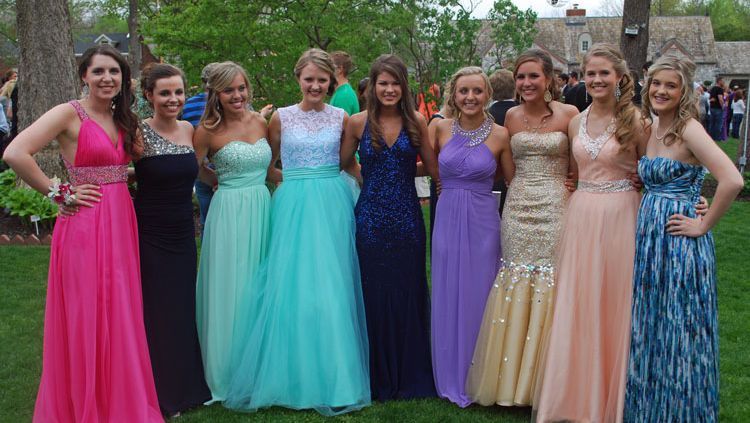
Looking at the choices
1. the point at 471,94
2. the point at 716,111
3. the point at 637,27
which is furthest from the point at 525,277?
the point at 716,111

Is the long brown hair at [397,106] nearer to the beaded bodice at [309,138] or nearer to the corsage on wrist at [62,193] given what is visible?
the beaded bodice at [309,138]

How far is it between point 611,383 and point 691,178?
52.6 inches

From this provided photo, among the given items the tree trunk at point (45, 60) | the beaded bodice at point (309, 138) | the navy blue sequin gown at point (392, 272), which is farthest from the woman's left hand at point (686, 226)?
the tree trunk at point (45, 60)

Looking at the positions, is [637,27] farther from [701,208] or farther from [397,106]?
[701,208]

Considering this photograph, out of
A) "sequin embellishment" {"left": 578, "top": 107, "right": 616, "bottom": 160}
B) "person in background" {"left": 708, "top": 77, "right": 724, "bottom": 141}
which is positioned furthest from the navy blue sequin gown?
"person in background" {"left": 708, "top": 77, "right": 724, "bottom": 141}

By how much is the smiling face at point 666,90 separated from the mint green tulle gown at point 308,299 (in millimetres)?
2191

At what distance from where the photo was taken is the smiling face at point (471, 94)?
504 cm

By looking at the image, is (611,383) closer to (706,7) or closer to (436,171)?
(436,171)

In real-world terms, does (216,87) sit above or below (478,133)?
above

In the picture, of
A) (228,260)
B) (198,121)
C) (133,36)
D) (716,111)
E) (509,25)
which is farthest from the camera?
(133,36)

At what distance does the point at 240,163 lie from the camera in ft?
16.9

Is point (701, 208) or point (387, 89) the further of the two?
point (387, 89)

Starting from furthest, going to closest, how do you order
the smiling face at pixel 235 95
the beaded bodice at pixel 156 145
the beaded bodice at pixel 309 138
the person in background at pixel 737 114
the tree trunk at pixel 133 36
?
the tree trunk at pixel 133 36, the person in background at pixel 737 114, the beaded bodice at pixel 309 138, the smiling face at pixel 235 95, the beaded bodice at pixel 156 145

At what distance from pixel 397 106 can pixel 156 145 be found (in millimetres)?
1693
